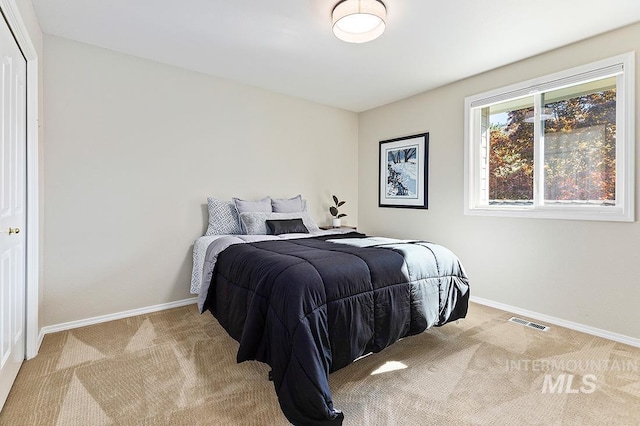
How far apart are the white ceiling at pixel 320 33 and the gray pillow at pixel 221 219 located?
1429 mm

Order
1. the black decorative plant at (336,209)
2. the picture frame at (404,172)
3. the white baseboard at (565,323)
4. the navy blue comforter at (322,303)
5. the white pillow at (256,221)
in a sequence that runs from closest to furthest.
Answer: the navy blue comforter at (322,303)
the white baseboard at (565,323)
the white pillow at (256,221)
the picture frame at (404,172)
the black decorative plant at (336,209)

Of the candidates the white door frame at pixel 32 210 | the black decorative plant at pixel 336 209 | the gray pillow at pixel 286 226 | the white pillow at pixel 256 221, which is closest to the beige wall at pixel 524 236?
the black decorative plant at pixel 336 209

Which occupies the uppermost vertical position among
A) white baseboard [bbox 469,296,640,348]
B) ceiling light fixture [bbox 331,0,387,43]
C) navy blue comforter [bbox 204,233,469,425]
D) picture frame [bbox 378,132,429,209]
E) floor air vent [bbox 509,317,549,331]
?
ceiling light fixture [bbox 331,0,387,43]

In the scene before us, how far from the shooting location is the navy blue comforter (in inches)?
60.6

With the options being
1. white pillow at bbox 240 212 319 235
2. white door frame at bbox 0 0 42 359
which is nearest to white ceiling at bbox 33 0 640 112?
white door frame at bbox 0 0 42 359

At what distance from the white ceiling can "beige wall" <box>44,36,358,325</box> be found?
256mm

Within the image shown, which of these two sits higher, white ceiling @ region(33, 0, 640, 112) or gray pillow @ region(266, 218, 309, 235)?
white ceiling @ region(33, 0, 640, 112)

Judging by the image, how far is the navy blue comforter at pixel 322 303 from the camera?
5.05 ft

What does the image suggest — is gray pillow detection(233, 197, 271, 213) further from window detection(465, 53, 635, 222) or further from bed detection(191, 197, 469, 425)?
window detection(465, 53, 635, 222)

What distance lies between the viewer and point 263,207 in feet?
11.8

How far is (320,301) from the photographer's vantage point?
1.71m

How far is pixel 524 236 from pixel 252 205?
2.82 metres

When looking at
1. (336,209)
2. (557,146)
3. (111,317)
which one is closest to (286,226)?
(336,209)

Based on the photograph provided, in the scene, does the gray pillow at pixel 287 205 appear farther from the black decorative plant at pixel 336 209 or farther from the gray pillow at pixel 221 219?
the black decorative plant at pixel 336 209
